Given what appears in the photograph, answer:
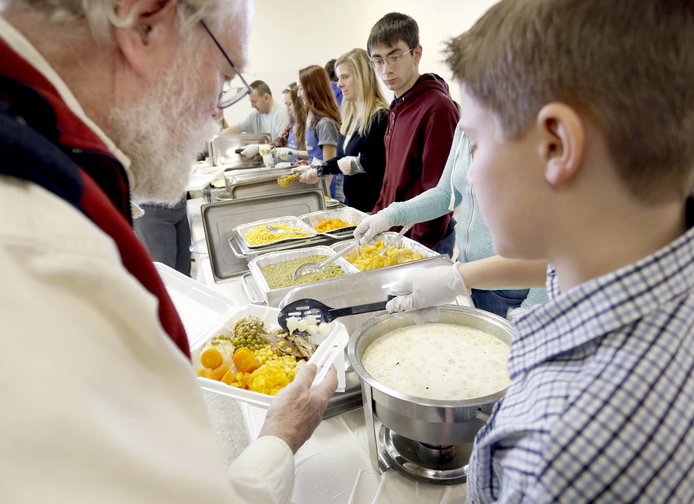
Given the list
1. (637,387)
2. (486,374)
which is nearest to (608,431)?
(637,387)

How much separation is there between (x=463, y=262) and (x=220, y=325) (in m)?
0.88

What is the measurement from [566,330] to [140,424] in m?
0.44

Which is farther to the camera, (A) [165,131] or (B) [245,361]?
(B) [245,361]

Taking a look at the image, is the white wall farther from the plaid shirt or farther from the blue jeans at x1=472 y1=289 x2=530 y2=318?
the plaid shirt

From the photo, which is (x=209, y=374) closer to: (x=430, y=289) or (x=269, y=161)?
(x=430, y=289)

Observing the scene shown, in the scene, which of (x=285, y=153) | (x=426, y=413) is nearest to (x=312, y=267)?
(x=426, y=413)

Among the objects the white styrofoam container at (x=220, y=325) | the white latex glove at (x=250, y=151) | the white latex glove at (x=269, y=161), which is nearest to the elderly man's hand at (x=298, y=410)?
the white styrofoam container at (x=220, y=325)

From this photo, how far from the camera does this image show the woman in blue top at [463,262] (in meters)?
0.96

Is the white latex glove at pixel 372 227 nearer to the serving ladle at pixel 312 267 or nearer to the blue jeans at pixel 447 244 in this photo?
the serving ladle at pixel 312 267

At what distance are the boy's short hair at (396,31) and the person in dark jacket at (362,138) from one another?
591mm

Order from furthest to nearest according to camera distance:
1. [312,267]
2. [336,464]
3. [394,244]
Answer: [394,244], [312,267], [336,464]

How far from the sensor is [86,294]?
0.35 m

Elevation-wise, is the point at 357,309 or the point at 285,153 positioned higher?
the point at 285,153

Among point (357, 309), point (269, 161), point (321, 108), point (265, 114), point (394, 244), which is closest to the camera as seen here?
point (357, 309)
